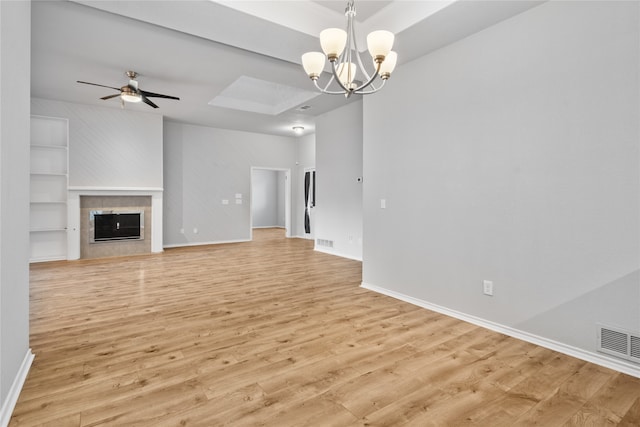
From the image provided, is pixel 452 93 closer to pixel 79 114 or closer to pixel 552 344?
pixel 552 344

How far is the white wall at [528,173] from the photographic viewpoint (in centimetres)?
224

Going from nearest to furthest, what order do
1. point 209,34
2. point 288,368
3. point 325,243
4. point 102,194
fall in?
point 288,368 → point 209,34 → point 102,194 → point 325,243

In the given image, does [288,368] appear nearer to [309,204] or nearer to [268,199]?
[309,204]

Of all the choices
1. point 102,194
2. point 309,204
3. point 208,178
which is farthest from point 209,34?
point 309,204

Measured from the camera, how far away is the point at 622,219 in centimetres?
222

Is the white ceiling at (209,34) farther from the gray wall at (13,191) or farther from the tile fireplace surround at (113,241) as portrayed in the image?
the tile fireplace surround at (113,241)

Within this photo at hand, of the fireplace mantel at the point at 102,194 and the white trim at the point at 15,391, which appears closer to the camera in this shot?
the white trim at the point at 15,391

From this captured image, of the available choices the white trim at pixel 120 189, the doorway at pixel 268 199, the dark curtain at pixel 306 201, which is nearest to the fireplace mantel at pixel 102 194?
the white trim at pixel 120 189

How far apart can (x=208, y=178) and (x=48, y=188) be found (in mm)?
3114

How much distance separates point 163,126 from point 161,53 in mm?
3934

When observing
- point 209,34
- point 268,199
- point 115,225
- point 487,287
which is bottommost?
point 487,287

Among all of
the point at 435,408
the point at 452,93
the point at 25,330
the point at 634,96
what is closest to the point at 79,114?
the point at 25,330

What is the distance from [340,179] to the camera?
6.61 meters

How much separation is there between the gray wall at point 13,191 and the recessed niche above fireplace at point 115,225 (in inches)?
190
